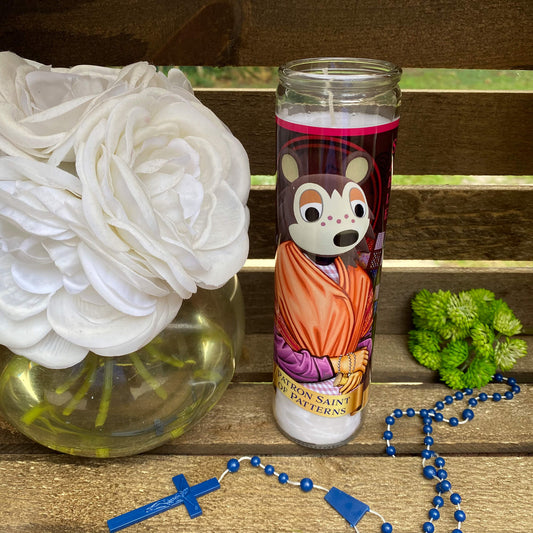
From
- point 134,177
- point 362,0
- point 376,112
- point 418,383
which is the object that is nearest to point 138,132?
point 134,177

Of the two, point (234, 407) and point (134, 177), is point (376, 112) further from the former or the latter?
point (234, 407)

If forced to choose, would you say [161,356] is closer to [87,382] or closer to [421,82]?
[87,382]

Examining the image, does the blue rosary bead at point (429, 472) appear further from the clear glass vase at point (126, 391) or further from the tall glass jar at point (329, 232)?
the clear glass vase at point (126, 391)

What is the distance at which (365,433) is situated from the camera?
0.55m

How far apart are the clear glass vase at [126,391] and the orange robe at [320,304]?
6 cm

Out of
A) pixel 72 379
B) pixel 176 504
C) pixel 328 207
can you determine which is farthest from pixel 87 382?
pixel 328 207

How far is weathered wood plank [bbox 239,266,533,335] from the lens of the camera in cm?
68

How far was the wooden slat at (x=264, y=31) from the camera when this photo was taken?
1.85ft

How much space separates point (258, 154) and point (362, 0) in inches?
7.0

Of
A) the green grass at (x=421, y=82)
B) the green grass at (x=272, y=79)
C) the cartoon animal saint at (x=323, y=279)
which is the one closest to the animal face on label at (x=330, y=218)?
the cartoon animal saint at (x=323, y=279)

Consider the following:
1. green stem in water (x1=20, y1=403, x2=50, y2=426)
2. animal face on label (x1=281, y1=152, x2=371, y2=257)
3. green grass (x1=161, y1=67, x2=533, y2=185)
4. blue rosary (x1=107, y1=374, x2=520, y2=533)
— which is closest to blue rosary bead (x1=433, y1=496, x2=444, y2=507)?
blue rosary (x1=107, y1=374, x2=520, y2=533)

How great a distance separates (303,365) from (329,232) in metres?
0.12

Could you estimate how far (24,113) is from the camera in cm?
43

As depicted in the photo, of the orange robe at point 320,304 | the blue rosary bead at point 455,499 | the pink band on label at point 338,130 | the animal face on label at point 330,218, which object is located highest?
the pink band on label at point 338,130
